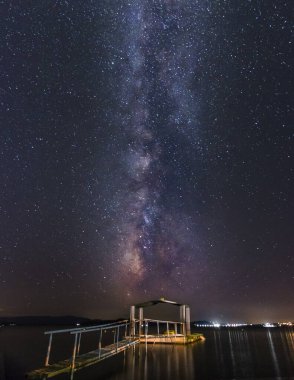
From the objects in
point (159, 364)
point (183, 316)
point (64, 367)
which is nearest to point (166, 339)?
point (183, 316)

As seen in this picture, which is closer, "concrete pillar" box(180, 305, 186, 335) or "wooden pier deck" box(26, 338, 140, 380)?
"wooden pier deck" box(26, 338, 140, 380)

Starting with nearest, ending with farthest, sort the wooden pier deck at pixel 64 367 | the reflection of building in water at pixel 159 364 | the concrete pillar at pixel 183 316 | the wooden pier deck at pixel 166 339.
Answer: the wooden pier deck at pixel 64 367 → the reflection of building in water at pixel 159 364 → the wooden pier deck at pixel 166 339 → the concrete pillar at pixel 183 316

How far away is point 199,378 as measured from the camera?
57.9ft

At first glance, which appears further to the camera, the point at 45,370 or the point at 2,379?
the point at 2,379

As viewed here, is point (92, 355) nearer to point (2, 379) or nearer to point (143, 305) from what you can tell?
point (2, 379)

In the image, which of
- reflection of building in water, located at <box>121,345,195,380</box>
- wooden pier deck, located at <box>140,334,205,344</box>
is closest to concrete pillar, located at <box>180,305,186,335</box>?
wooden pier deck, located at <box>140,334,205,344</box>

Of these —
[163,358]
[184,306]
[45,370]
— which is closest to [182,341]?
[184,306]

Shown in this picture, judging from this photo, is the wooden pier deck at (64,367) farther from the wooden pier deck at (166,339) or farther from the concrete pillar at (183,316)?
the concrete pillar at (183,316)

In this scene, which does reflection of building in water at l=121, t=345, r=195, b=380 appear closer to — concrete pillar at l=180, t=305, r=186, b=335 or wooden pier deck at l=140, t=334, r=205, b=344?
wooden pier deck at l=140, t=334, r=205, b=344

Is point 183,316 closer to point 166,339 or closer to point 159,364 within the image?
point 166,339

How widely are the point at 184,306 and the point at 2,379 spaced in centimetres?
1717

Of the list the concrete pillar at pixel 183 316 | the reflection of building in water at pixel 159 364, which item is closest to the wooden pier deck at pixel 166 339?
the concrete pillar at pixel 183 316

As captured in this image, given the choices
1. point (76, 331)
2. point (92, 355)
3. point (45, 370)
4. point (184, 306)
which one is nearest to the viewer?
point (45, 370)

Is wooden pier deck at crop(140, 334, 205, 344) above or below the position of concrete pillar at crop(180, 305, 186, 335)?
below
